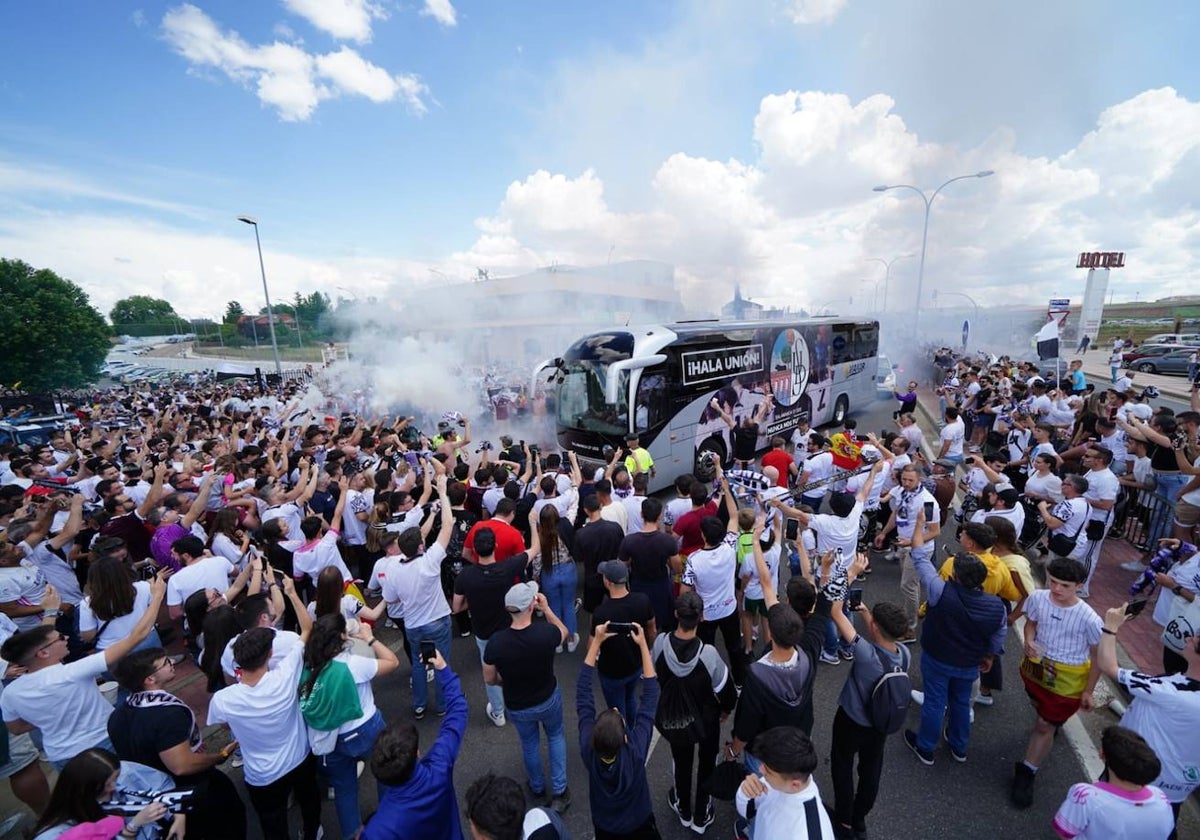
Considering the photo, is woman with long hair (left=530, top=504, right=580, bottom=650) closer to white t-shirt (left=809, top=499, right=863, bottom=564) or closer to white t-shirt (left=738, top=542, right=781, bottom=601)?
white t-shirt (left=738, top=542, right=781, bottom=601)

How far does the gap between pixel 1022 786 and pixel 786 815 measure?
9.11 feet

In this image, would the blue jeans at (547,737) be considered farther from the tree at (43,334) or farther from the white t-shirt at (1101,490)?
the tree at (43,334)

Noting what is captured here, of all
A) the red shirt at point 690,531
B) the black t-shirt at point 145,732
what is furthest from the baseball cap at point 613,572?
the black t-shirt at point 145,732

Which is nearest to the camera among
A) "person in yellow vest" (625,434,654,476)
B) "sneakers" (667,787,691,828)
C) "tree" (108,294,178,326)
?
"sneakers" (667,787,691,828)

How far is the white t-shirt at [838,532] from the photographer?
181 inches

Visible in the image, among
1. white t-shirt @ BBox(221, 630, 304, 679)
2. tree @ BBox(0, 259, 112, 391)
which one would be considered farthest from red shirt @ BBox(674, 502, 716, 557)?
tree @ BBox(0, 259, 112, 391)

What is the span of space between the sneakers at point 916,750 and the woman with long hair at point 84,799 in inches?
192

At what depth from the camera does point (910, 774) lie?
379 centimetres

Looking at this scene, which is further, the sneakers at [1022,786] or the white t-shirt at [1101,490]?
the white t-shirt at [1101,490]

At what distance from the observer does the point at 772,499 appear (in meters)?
4.86

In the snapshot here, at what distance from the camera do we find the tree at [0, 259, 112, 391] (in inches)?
1104

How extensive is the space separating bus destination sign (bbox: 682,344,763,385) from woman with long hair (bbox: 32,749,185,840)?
357 inches

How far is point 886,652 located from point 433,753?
2584 mm

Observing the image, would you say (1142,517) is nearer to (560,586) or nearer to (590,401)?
(560,586)
